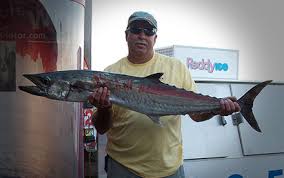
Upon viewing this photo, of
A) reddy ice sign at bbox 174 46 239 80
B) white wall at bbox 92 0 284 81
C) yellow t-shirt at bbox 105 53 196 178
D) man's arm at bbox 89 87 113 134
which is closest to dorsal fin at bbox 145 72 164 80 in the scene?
yellow t-shirt at bbox 105 53 196 178

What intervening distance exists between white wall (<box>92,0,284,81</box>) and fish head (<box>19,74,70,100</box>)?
3.20 metres

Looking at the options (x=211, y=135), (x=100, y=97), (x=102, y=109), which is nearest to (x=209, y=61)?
(x=211, y=135)

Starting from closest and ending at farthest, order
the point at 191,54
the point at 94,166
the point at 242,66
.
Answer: the point at 94,166
the point at 191,54
the point at 242,66

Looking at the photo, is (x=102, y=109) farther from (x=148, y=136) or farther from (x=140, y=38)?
(x=140, y=38)

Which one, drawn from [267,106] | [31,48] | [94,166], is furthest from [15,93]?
[267,106]

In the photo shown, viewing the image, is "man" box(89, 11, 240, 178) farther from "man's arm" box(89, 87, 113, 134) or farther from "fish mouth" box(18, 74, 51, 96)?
"fish mouth" box(18, 74, 51, 96)

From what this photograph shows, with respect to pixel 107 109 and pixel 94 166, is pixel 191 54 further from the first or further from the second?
pixel 107 109

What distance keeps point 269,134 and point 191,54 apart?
1.28m

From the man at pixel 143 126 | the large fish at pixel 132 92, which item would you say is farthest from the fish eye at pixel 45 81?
Answer: the man at pixel 143 126

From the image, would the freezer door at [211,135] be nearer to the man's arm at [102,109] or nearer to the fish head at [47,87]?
the man's arm at [102,109]

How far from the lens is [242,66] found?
6723mm

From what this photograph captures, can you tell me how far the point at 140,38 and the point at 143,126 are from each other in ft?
1.74

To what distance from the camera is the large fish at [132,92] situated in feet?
7.54

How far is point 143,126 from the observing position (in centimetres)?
260
